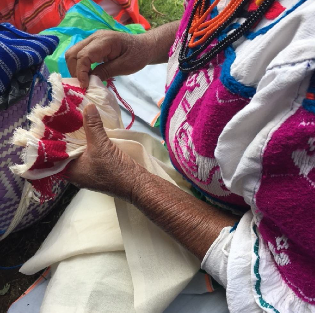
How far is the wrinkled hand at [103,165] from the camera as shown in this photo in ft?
2.43

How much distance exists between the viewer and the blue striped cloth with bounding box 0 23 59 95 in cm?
81

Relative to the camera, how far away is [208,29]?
65 cm

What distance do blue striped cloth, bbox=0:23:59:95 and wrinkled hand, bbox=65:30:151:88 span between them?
79 mm

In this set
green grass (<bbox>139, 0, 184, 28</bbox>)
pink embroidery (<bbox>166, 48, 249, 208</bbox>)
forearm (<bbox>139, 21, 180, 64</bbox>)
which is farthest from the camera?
green grass (<bbox>139, 0, 184, 28</bbox>)

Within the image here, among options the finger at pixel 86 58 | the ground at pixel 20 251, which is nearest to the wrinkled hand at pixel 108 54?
the finger at pixel 86 58

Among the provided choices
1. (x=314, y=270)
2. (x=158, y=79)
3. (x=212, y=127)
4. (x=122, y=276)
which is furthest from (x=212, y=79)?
(x=158, y=79)

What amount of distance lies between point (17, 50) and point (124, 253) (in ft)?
1.69

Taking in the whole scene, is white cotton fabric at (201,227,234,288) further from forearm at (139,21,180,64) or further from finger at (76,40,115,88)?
forearm at (139,21,180,64)

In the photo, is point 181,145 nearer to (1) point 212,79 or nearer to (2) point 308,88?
(1) point 212,79

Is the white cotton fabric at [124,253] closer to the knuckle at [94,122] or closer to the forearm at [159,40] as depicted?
the knuckle at [94,122]

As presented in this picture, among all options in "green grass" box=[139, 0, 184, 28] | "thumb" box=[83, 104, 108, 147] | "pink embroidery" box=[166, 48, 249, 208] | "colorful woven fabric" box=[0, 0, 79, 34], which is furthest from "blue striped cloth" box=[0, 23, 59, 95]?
"green grass" box=[139, 0, 184, 28]

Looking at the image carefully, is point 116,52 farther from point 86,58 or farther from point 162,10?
point 162,10

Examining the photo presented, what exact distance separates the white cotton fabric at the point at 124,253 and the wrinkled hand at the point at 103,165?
0.08 meters

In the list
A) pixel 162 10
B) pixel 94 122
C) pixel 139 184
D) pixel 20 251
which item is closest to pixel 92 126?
pixel 94 122
